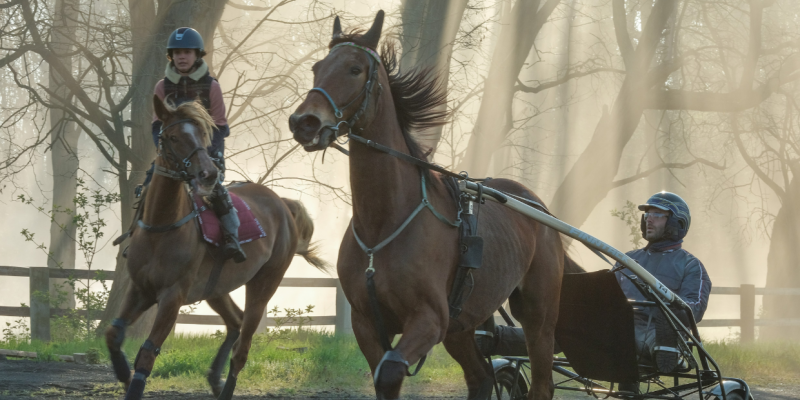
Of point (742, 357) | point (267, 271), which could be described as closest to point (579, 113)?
point (742, 357)

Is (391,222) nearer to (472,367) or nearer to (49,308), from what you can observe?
(472,367)

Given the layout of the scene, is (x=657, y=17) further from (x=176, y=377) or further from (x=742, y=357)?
(x=176, y=377)

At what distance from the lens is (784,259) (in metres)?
19.8

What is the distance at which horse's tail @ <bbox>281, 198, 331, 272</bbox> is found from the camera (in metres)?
8.34

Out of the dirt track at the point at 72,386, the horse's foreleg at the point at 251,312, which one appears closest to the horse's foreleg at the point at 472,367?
the horse's foreleg at the point at 251,312

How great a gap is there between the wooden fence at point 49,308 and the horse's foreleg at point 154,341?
5.41m

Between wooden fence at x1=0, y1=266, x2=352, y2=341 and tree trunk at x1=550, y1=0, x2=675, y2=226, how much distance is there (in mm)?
5208

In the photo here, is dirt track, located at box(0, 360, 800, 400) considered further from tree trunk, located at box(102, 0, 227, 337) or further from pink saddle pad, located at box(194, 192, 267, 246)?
tree trunk, located at box(102, 0, 227, 337)

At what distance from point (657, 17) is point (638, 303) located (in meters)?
11.1

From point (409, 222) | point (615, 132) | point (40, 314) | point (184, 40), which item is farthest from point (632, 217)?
point (409, 222)

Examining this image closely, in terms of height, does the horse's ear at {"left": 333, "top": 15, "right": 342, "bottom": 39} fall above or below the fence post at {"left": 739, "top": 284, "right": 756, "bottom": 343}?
above

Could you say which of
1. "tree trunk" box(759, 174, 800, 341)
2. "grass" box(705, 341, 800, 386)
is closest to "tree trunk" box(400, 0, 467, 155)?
"grass" box(705, 341, 800, 386)

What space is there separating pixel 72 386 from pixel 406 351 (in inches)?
183

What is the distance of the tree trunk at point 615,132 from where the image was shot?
14641mm
